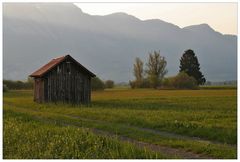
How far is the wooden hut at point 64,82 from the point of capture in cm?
4116

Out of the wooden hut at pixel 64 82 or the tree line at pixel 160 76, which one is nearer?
the wooden hut at pixel 64 82

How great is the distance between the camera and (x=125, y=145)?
42.0 feet

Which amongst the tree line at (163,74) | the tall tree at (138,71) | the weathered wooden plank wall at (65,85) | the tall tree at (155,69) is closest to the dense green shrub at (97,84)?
the tree line at (163,74)

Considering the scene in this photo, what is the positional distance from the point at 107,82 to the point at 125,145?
6420 cm

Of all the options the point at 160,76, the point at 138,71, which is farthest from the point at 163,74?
the point at 138,71

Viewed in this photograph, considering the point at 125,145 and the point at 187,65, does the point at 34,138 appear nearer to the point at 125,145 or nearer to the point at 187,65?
the point at 125,145

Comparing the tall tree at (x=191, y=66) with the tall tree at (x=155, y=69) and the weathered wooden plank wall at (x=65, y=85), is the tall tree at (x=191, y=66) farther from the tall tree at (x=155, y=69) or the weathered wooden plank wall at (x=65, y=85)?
the weathered wooden plank wall at (x=65, y=85)

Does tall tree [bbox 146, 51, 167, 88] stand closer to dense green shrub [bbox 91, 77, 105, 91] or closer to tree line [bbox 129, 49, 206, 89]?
tree line [bbox 129, 49, 206, 89]

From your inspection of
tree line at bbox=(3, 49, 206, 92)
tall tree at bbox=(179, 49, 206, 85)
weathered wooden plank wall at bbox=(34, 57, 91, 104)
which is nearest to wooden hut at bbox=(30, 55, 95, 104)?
weathered wooden plank wall at bbox=(34, 57, 91, 104)

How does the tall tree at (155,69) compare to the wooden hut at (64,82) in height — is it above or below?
above

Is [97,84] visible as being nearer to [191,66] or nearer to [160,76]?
[160,76]

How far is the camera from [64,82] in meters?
41.6

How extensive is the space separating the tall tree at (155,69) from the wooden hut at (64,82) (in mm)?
45379

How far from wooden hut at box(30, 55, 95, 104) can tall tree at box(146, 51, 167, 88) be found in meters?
45.4
